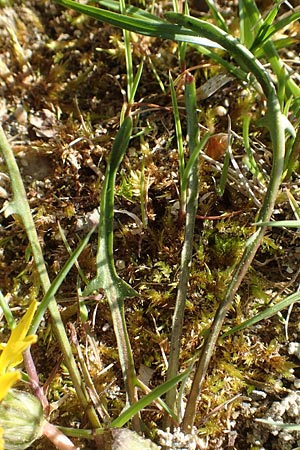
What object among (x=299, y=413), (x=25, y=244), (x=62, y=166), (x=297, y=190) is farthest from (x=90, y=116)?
(x=299, y=413)

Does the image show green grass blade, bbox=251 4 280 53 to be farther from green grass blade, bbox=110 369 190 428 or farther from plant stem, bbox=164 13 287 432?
green grass blade, bbox=110 369 190 428

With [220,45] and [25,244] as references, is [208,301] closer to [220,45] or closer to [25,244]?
[25,244]

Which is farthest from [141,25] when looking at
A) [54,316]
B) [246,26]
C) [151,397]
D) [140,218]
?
[151,397]

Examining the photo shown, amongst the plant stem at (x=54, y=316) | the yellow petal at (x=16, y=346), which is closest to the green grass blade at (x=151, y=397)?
the plant stem at (x=54, y=316)

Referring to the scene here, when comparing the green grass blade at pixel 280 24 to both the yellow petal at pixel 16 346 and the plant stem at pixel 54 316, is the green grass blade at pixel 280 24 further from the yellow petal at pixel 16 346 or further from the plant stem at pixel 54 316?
the yellow petal at pixel 16 346

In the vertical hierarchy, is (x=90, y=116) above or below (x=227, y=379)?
above

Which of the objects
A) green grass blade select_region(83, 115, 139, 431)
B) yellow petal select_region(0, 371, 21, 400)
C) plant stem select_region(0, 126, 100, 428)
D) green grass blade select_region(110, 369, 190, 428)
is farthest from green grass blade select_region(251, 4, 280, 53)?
yellow petal select_region(0, 371, 21, 400)
